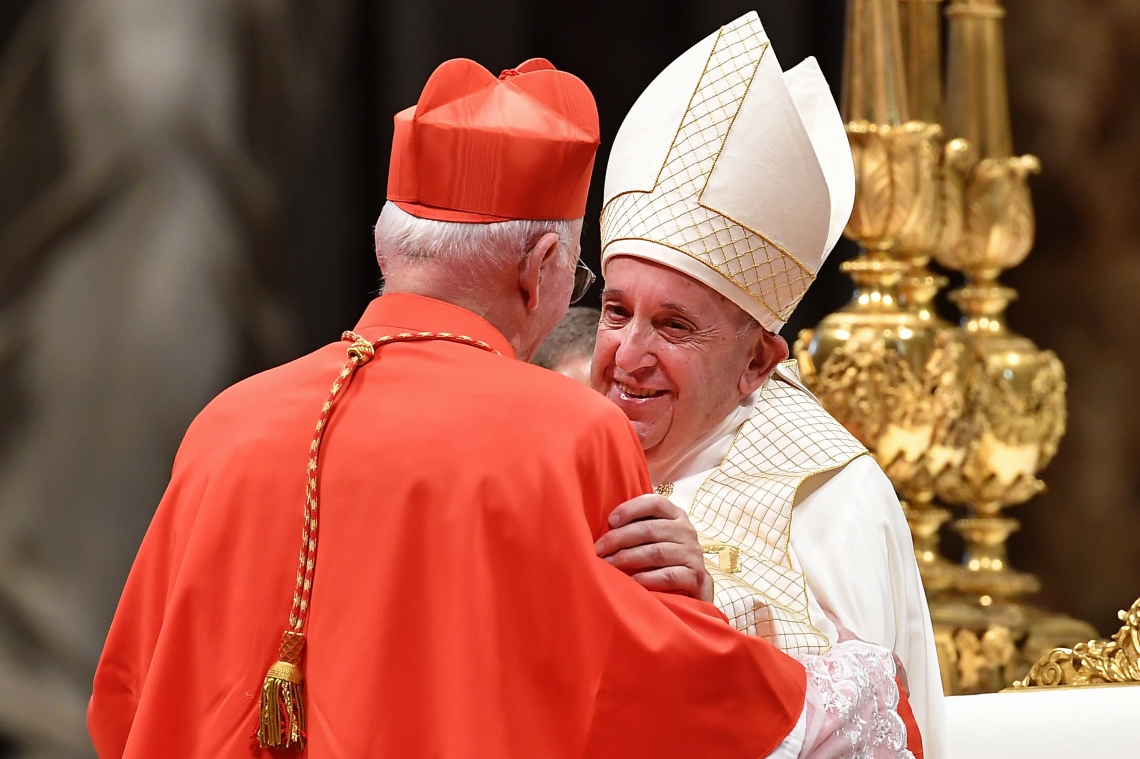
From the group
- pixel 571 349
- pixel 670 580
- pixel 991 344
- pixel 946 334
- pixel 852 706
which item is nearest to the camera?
pixel 670 580

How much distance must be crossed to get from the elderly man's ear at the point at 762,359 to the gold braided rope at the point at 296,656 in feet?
3.20

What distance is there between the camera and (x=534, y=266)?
1674 mm

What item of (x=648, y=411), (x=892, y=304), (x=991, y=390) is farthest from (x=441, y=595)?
(x=991, y=390)

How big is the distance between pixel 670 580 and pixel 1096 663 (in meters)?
2.19

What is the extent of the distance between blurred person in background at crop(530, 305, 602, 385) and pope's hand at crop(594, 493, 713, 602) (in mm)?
1455

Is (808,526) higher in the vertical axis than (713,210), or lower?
lower

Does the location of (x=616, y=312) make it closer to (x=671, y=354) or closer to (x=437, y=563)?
(x=671, y=354)

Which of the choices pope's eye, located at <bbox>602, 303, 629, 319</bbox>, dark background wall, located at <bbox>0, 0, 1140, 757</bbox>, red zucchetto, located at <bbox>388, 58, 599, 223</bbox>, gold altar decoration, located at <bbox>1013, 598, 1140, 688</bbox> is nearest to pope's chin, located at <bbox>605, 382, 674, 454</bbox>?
pope's eye, located at <bbox>602, 303, 629, 319</bbox>

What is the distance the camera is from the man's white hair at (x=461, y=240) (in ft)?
5.41

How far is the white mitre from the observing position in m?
2.37

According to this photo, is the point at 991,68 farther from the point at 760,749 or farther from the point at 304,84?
the point at 760,749

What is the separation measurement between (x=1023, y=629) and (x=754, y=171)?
6.85 feet

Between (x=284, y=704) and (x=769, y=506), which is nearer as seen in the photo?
(x=284, y=704)

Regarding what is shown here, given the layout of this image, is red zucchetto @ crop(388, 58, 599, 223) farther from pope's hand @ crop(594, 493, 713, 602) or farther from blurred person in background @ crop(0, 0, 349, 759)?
blurred person in background @ crop(0, 0, 349, 759)
